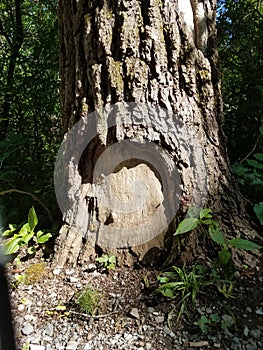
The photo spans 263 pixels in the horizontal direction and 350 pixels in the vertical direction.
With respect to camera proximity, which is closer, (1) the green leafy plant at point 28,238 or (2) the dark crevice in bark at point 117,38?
(2) the dark crevice in bark at point 117,38

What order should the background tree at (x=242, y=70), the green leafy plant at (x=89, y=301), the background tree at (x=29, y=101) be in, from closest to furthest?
the green leafy plant at (x=89, y=301) → the background tree at (x=242, y=70) → the background tree at (x=29, y=101)

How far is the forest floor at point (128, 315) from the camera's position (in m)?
1.43

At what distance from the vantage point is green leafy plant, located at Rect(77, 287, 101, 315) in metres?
1.54

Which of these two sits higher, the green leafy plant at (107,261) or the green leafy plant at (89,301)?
the green leafy plant at (107,261)

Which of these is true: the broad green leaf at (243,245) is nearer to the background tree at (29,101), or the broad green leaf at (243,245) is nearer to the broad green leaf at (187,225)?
the broad green leaf at (187,225)

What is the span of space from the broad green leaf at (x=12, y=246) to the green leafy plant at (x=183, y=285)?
27.7 inches

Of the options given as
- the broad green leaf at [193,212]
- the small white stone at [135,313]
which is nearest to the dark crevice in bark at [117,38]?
the broad green leaf at [193,212]

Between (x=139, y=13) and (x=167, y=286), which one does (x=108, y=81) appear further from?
(x=167, y=286)

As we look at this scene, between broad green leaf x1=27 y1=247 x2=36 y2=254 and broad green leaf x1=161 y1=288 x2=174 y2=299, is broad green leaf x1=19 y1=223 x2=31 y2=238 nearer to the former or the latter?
broad green leaf x1=27 y1=247 x2=36 y2=254

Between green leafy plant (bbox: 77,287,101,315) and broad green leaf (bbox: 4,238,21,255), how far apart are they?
0.45 metres

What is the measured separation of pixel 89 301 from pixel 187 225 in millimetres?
496

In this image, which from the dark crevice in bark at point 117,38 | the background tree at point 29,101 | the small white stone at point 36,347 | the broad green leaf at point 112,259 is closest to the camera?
the small white stone at point 36,347

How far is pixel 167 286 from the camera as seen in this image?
61.7 inches

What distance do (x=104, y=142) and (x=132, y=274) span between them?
1.98 ft
